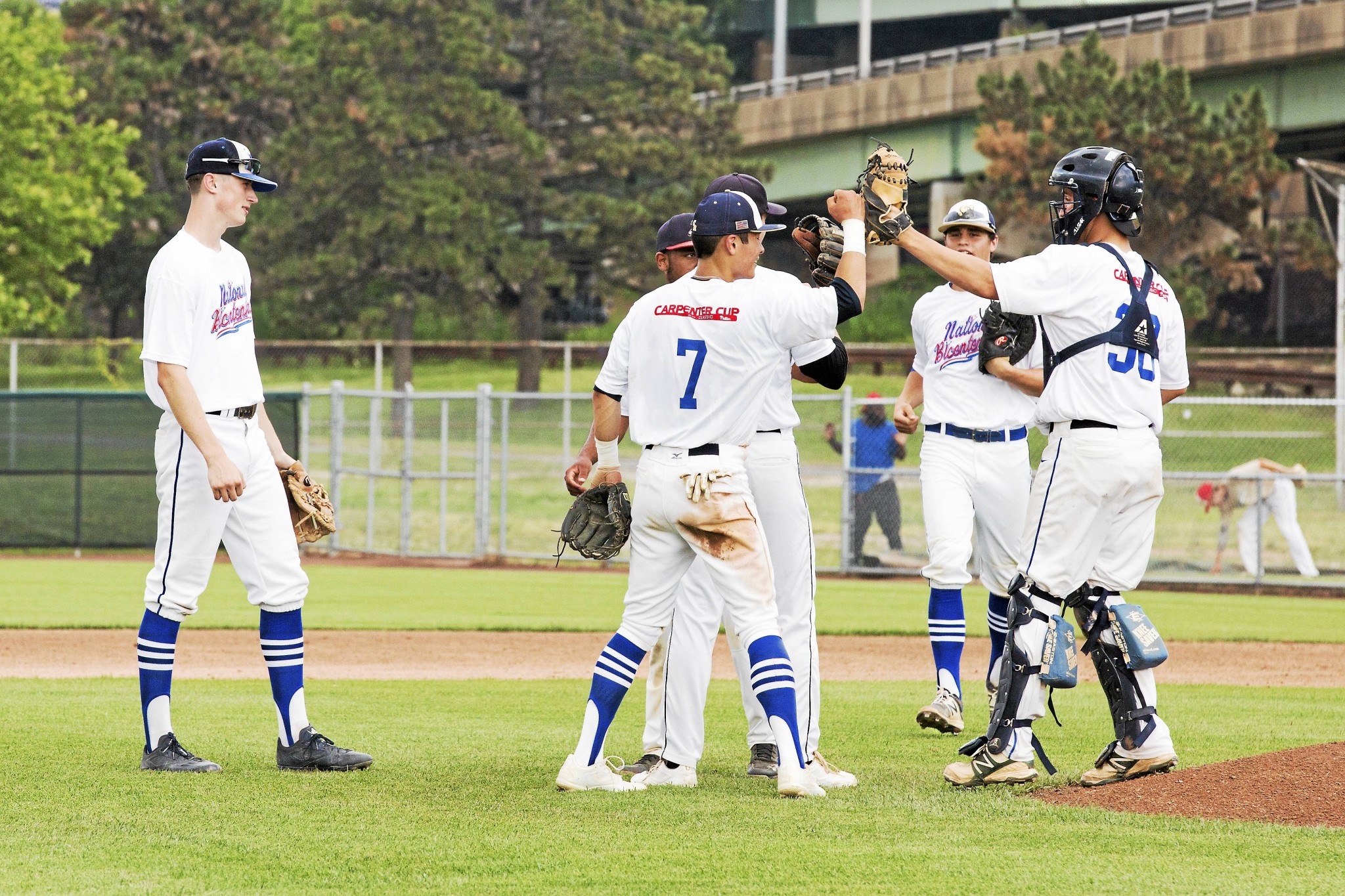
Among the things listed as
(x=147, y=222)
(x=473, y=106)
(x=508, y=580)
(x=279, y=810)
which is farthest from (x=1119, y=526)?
(x=147, y=222)

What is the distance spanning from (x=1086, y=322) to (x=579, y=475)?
216cm

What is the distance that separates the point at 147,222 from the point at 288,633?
41371 millimetres

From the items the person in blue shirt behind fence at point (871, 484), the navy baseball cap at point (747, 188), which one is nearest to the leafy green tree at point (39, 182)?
the person in blue shirt behind fence at point (871, 484)

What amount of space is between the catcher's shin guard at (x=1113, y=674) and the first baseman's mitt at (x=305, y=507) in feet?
9.99

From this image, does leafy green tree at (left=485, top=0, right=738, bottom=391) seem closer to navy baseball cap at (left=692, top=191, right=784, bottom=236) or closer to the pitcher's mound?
navy baseball cap at (left=692, top=191, right=784, bottom=236)

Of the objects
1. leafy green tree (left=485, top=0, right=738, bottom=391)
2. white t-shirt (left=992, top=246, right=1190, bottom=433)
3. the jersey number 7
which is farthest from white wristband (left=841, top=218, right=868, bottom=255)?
leafy green tree (left=485, top=0, right=738, bottom=391)

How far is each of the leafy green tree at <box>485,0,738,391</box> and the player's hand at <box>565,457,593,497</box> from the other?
29.7 m

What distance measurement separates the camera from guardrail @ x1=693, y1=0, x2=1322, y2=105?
111ft

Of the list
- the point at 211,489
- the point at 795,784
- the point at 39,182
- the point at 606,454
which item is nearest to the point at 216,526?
the point at 211,489

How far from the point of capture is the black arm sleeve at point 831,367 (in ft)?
18.6

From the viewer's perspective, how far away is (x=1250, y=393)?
3219cm

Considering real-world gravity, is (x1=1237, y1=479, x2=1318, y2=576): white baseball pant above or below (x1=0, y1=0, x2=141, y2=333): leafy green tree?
below

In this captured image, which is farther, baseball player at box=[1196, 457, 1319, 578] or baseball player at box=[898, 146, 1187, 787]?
baseball player at box=[1196, 457, 1319, 578]

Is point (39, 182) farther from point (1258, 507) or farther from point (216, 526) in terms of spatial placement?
point (216, 526)
